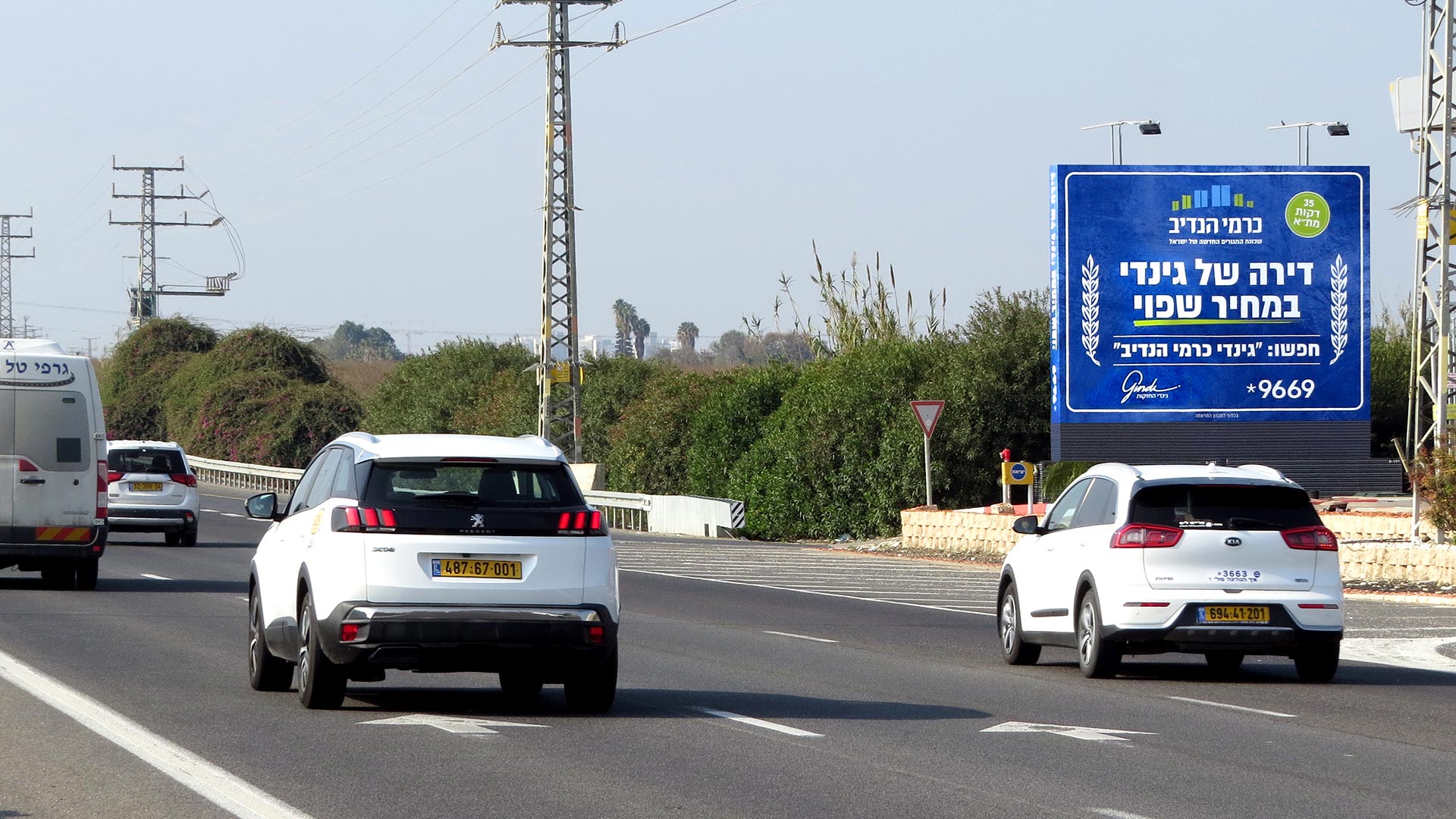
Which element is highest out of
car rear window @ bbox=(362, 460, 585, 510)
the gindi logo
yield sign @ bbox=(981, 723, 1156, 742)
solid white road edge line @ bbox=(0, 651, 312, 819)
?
the gindi logo

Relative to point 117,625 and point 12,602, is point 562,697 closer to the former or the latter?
point 117,625

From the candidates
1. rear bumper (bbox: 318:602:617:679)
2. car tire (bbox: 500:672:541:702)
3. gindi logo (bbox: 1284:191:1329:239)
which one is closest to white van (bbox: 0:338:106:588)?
car tire (bbox: 500:672:541:702)

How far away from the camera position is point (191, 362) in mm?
90312

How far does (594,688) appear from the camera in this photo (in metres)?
12.2

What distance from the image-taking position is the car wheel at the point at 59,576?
78.9 feet

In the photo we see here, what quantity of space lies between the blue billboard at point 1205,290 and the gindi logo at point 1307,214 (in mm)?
20

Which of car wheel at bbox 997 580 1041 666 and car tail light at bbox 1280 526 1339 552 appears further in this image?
car wheel at bbox 997 580 1041 666

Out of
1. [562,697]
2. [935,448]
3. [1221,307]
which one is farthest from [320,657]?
[935,448]

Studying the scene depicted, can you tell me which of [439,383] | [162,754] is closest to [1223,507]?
[162,754]

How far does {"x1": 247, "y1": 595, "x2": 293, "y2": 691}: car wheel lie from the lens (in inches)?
509

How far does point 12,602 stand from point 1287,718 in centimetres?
1428

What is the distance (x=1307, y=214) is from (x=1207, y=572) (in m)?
24.5

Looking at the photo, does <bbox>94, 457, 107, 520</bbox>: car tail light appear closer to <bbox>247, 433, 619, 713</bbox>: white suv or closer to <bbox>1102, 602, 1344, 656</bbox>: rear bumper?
<bbox>247, 433, 619, 713</bbox>: white suv

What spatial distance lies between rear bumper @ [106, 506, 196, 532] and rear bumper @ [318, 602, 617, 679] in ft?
78.7
